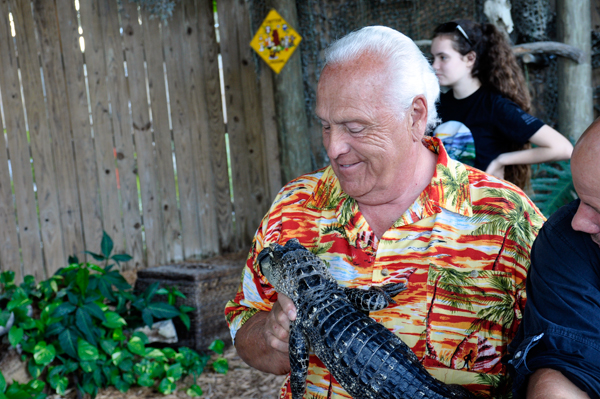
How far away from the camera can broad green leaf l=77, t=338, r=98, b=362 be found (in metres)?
2.84

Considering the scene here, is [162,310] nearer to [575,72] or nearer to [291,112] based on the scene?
[291,112]

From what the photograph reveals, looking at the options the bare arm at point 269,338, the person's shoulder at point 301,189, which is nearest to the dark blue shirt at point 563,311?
the bare arm at point 269,338

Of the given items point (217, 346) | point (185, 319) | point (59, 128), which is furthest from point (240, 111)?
point (217, 346)

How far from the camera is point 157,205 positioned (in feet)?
14.4

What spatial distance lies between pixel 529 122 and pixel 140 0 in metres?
3.00

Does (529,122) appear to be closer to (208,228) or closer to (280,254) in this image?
(280,254)

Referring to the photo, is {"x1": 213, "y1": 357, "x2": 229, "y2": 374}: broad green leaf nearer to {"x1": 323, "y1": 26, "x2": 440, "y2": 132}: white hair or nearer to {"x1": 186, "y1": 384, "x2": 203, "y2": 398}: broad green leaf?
{"x1": 186, "y1": 384, "x2": 203, "y2": 398}: broad green leaf

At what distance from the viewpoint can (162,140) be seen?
4363 millimetres

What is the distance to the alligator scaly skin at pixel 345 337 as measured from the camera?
49.8 inches

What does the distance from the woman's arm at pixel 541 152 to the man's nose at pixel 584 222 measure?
1830 millimetres

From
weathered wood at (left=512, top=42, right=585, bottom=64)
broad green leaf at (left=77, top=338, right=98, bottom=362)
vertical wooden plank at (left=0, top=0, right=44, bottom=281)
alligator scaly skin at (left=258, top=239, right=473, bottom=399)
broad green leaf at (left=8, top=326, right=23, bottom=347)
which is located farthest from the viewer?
vertical wooden plank at (left=0, top=0, right=44, bottom=281)

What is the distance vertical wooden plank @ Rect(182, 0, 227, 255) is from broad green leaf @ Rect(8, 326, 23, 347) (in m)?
1.99

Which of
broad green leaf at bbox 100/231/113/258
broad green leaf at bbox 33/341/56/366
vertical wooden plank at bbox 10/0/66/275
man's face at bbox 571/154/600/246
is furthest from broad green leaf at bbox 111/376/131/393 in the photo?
man's face at bbox 571/154/600/246

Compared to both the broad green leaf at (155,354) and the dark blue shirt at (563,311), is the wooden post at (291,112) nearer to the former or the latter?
the broad green leaf at (155,354)
